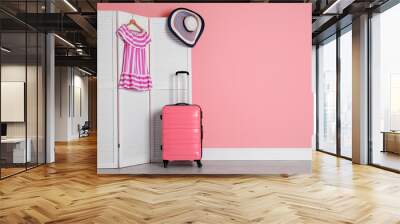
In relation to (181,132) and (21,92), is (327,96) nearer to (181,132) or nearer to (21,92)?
(181,132)

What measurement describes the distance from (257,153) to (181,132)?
4.30ft

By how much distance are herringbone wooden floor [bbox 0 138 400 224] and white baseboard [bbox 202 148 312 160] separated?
1.33 feet

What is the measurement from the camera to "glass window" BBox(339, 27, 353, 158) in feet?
21.4

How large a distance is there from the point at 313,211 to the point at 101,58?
3454 millimetres

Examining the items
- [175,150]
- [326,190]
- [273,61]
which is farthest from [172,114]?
[326,190]

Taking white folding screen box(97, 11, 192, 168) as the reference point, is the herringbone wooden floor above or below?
below

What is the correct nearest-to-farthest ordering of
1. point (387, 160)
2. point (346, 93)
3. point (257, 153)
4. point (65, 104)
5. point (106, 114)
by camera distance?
point (106, 114) < point (257, 153) < point (387, 160) < point (346, 93) < point (65, 104)

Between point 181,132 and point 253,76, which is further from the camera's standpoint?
point 253,76

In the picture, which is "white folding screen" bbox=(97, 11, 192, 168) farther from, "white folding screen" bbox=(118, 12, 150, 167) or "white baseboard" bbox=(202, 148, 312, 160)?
"white baseboard" bbox=(202, 148, 312, 160)

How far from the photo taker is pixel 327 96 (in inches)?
308

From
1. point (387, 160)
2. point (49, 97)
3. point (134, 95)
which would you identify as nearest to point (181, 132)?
point (134, 95)

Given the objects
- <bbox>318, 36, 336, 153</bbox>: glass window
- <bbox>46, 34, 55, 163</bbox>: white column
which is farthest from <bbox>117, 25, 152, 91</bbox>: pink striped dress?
<bbox>318, 36, 336, 153</bbox>: glass window

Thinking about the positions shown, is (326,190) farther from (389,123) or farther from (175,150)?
(389,123)

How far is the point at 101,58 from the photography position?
4.83m
